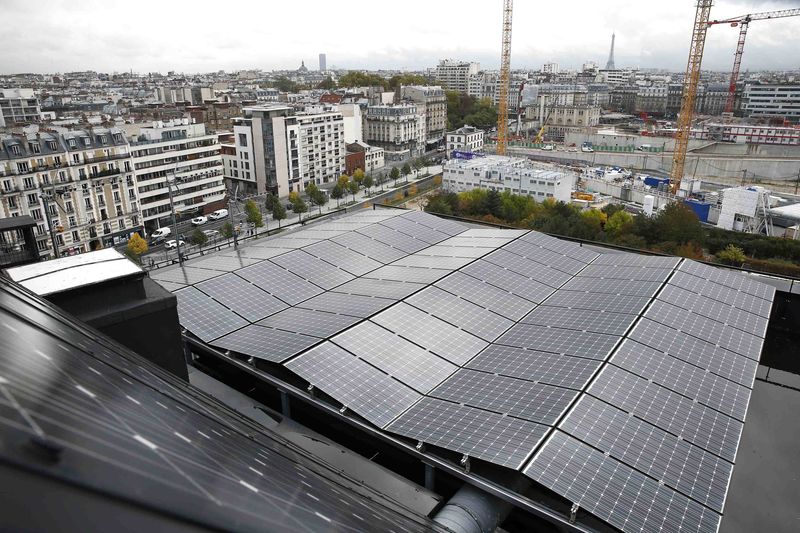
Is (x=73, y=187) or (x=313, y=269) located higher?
(x=313, y=269)

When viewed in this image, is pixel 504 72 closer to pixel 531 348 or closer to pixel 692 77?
pixel 692 77

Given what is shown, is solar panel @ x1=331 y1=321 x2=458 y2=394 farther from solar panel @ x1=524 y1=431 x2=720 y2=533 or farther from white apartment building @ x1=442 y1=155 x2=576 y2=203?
white apartment building @ x1=442 y1=155 x2=576 y2=203

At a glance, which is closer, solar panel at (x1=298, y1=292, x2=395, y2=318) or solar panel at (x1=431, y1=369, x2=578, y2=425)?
solar panel at (x1=431, y1=369, x2=578, y2=425)

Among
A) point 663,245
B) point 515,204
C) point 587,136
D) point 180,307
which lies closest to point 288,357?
point 180,307

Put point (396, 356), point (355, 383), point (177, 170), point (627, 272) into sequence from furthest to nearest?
point (177, 170), point (627, 272), point (396, 356), point (355, 383)

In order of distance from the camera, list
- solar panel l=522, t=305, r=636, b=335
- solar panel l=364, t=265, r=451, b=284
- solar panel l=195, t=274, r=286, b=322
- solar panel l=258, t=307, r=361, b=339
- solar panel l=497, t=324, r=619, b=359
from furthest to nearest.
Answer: solar panel l=364, t=265, r=451, b=284, solar panel l=195, t=274, r=286, b=322, solar panel l=522, t=305, r=636, b=335, solar panel l=258, t=307, r=361, b=339, solar panel l=497, t=324, r=619, b=359

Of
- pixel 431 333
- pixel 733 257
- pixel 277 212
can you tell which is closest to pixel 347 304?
pixel 431 333

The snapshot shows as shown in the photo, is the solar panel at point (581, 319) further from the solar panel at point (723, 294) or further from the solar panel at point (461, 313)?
the solar panel at point (723, 294)

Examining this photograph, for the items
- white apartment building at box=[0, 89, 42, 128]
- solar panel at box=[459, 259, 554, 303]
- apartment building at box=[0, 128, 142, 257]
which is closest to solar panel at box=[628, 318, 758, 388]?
solar panel at box=[459, 259, 554, 303]
